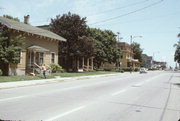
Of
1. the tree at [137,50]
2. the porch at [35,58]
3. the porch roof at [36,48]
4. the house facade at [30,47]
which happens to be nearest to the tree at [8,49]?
the house facade at [30,47]

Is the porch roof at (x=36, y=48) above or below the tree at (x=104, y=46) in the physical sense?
below

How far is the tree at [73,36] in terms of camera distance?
40.0 m

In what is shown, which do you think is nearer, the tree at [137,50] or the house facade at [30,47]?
the house facade at [30,47]

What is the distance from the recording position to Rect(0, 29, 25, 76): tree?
80.4ft

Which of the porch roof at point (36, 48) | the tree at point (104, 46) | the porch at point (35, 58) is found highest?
the tree at point (104, 46)

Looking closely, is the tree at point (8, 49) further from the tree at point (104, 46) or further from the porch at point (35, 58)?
the tree at point (104, 46)

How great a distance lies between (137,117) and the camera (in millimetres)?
8117

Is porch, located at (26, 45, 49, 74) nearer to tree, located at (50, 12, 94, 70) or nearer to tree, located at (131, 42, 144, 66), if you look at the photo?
tree, located at (50, 12, 94, 70)

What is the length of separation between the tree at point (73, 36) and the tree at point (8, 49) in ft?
47.1

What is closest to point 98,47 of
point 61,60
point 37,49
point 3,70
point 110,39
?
point 110,39

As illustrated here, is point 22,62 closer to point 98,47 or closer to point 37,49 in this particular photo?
point 37,49

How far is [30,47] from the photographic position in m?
29.2

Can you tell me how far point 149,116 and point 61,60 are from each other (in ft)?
120

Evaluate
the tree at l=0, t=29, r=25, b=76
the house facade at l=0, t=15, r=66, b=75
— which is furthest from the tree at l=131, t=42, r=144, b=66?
the tree at l=0, t=29, r=25, b=76
